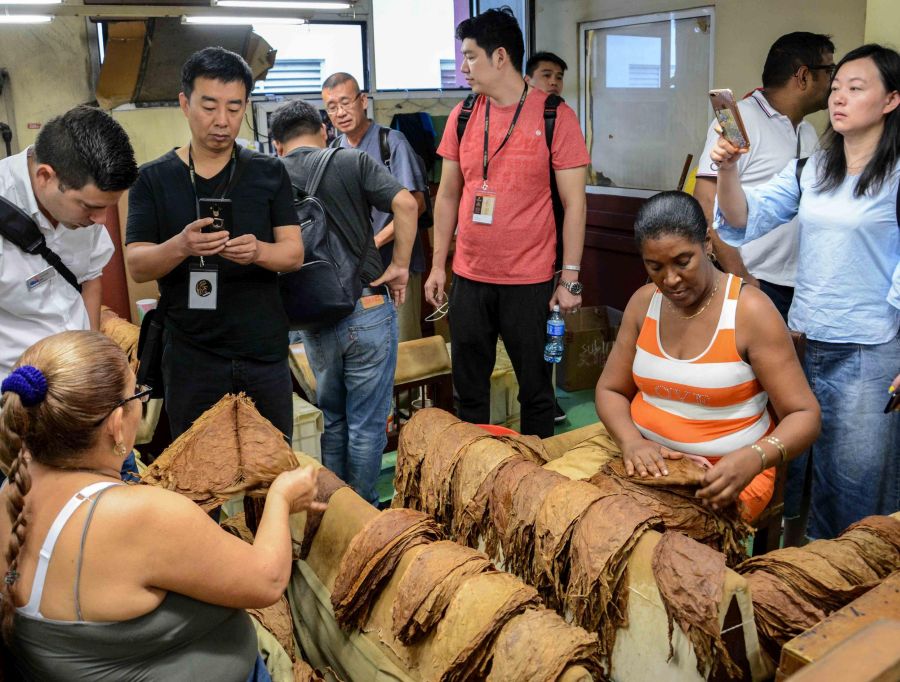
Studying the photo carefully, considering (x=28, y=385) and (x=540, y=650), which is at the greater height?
(x=28, y=385)

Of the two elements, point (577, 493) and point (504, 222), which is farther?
point (504, 222)

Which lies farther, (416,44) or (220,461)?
(416,44)

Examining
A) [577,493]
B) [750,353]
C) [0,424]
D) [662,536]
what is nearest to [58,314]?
[0,424]

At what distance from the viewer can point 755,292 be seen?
89.7 inches

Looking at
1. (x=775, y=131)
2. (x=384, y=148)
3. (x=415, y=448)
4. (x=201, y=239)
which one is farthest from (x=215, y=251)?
(x=775, y=131)

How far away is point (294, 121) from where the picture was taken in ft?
10.4

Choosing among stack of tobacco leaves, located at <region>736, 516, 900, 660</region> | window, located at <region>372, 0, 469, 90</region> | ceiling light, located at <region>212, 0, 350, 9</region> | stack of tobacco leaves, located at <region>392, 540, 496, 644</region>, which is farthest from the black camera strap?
window, located at <region>372, 0, 469, 90</region>

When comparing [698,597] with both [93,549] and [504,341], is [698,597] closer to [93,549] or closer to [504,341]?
[93,549]

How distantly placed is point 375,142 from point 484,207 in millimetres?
1304

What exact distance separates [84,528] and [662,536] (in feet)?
3.54

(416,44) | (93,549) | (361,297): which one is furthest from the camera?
(416,44)

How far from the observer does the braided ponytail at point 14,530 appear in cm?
143

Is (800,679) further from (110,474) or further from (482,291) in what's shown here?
(482,291)

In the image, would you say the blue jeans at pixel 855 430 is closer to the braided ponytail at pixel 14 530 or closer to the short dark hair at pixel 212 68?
the short dark hair at pixel 212 68
